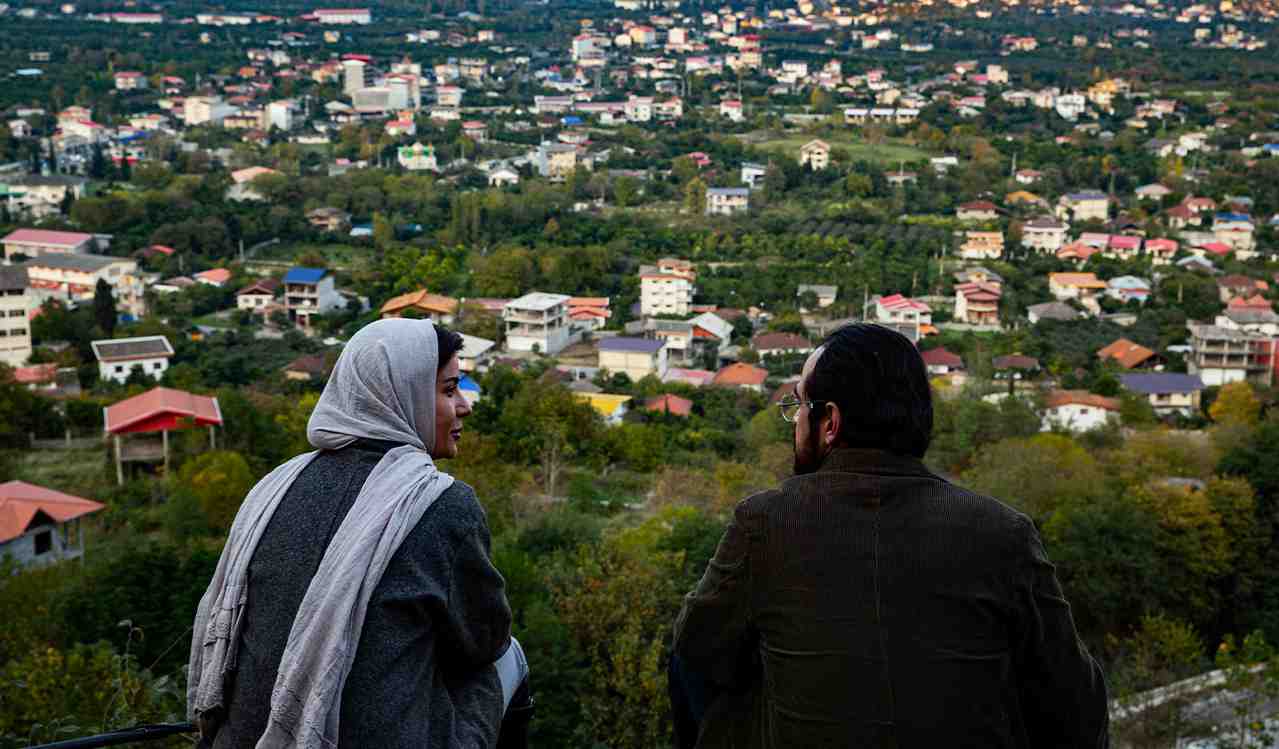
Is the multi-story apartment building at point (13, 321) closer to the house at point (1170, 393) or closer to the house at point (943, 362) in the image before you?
the house at point (943, 362)

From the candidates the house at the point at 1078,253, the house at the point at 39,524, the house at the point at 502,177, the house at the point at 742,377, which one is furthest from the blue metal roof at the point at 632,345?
the house at the point at 502,177

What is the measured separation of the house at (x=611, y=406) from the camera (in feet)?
33.0

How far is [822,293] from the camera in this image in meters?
14.4

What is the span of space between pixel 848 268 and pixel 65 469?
31.1 ft

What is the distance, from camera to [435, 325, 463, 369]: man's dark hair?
1.11m

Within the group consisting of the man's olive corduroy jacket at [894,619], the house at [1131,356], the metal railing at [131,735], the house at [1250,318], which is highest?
the man's olive corduroy jacket at [894,619]

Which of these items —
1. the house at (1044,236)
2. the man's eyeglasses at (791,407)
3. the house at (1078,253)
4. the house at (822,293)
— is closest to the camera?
the man's eyeglasses at (791,407)

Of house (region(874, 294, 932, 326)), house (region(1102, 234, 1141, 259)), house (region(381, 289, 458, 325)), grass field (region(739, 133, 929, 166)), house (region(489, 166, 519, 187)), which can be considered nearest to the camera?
house (region(381, 289, 458, 325))

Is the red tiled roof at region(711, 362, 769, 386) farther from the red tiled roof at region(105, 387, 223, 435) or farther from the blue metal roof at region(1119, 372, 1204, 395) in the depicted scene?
the red tiled roof at region(105, 387, 223, 435)

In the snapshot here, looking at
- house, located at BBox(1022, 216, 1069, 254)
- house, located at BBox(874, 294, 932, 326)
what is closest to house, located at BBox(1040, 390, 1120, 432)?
house, located at BBox(874, 294, 932, 326)

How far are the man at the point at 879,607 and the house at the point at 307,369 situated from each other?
10.5 metres

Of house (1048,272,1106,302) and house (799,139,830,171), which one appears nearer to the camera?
house (1048,272,1106,302)

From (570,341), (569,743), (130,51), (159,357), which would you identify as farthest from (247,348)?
(130,51)

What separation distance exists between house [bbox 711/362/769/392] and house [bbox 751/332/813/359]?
2.26ft
